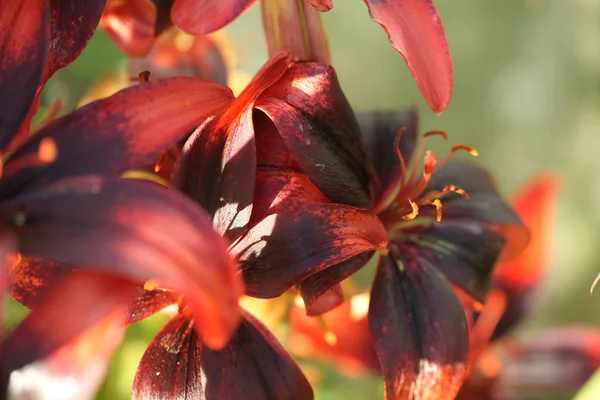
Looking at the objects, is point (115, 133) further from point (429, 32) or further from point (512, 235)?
point (512, 235)

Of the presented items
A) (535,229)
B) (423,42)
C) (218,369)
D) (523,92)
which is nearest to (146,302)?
(218,369)

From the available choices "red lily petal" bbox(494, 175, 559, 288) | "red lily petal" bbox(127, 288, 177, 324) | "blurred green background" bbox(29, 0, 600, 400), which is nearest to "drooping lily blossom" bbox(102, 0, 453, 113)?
"red lily petal" bbox(127, 288, 177, 324)

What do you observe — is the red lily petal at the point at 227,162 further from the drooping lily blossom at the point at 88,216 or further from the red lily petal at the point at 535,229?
the red lily petal at the point at 535,229

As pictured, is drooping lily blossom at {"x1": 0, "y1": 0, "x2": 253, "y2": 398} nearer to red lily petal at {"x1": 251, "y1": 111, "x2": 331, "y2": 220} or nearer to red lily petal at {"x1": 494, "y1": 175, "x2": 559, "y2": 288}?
red lily petal at {"x1": 251, "y1": 111, "x2": 331, "y2": 220}

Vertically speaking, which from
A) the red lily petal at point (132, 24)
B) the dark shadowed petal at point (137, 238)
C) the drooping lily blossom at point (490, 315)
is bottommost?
the drooping lily blossom at point (490, 315)

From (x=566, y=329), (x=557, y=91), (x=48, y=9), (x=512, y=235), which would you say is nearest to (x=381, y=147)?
(x=512, y=235)

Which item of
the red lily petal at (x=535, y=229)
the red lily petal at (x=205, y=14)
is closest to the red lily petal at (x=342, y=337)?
the red lily petal at (x=535, y=229)
